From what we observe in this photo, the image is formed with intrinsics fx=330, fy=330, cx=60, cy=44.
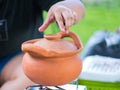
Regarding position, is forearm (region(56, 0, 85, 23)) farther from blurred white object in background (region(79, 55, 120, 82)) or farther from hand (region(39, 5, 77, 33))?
blurred white object in background (region(79, 55, 120, 82))

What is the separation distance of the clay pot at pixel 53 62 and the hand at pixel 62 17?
0.15 ft

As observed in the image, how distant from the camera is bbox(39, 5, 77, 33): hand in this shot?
Answer: 1155 mm

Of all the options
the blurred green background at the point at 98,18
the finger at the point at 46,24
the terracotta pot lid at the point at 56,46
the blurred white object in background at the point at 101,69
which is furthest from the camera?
the blurred green background at the point at 98,18

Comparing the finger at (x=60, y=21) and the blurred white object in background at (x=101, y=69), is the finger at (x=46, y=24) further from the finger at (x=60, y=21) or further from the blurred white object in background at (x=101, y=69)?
the blurred white object in background at (x=101, y=69)

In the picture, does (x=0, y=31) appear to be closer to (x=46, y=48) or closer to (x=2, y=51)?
(x=2, y=51)

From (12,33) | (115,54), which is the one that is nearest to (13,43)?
(12,33)

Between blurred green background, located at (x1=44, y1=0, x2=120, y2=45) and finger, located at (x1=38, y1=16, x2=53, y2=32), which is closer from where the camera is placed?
finger, located at (x1=38, y1=16, x2=53, y2=32)

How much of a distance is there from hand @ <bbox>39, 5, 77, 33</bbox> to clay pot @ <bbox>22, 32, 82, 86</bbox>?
0.04 meters

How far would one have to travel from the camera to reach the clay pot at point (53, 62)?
1096mm

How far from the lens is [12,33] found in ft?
5.27

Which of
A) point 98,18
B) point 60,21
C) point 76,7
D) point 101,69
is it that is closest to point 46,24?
point 60,21

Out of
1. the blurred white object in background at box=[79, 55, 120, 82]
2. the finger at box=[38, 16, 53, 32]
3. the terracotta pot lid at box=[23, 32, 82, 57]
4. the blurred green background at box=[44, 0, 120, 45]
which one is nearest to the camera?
the terracotta pot lid at box=[23, 32, 82, 57]

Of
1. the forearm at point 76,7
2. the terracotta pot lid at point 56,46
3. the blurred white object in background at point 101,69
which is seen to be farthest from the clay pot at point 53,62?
the blurred white object in background at point 101,69

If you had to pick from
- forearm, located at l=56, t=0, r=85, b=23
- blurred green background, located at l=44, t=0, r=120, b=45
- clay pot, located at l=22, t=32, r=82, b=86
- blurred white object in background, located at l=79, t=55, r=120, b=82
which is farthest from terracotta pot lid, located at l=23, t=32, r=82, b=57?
blurred green background, located at l=44, t=0, r=120, b=45
